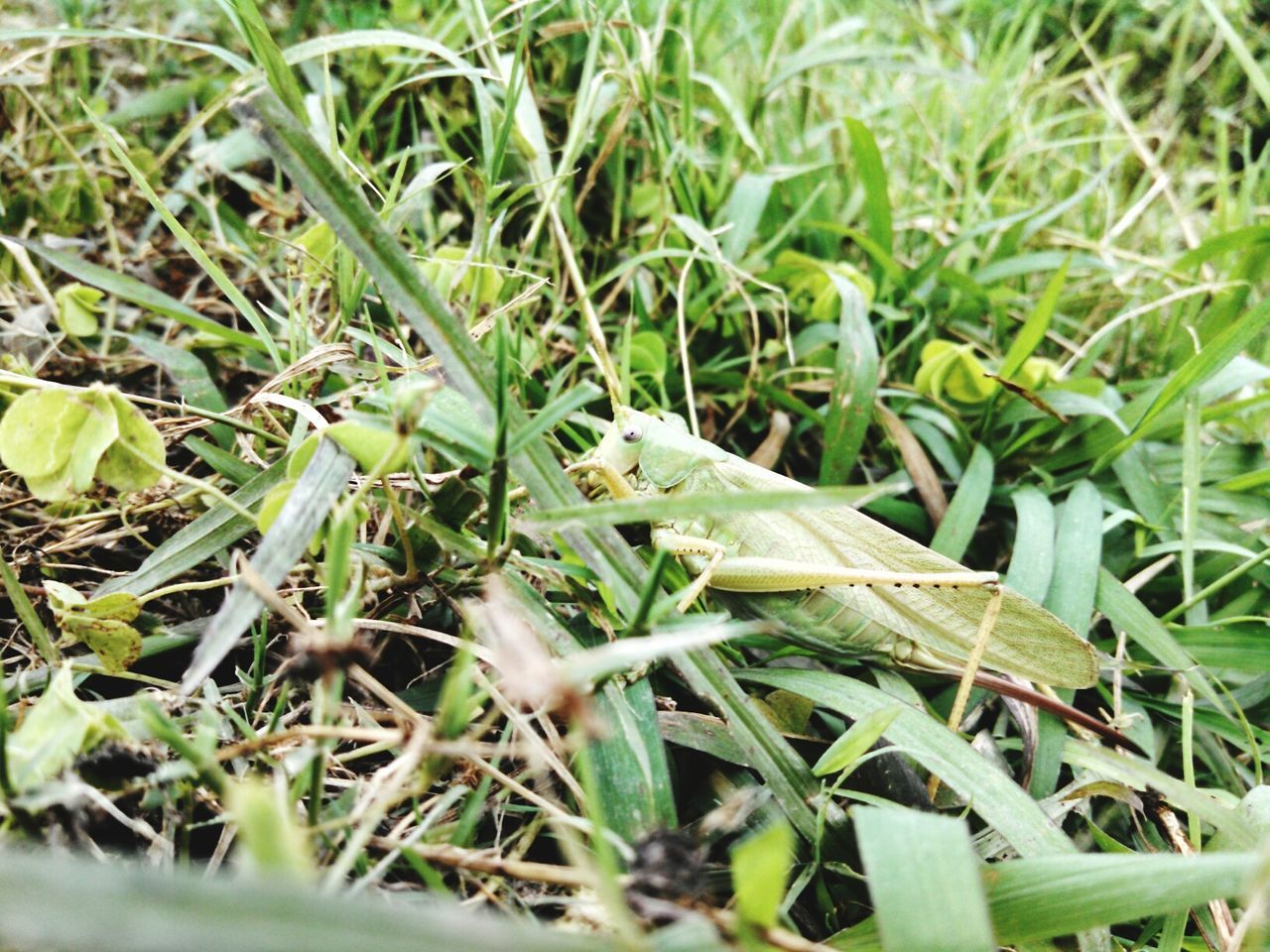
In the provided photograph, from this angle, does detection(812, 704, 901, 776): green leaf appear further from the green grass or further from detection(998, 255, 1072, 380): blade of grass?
detection(998, 255, 1072, 380): blade of grass

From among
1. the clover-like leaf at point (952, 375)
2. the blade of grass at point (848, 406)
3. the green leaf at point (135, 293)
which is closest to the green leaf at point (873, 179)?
the clover-like leaf at point (952, 375)

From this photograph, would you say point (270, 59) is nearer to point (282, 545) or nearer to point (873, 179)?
point (282, 545)

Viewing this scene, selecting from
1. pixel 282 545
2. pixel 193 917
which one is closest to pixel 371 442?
pixel 282 545

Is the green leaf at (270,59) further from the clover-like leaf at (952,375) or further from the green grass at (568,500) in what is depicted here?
the clover-like leaf at (952,375)

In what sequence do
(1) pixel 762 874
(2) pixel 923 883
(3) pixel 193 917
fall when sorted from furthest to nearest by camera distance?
(2) pixel 923 883
(1) pixel 762 874
(3) pixel 193 917

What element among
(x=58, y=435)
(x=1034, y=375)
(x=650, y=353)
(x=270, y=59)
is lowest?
(x=1034, y=375)

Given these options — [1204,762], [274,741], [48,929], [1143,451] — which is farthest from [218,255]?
[1204,762]
